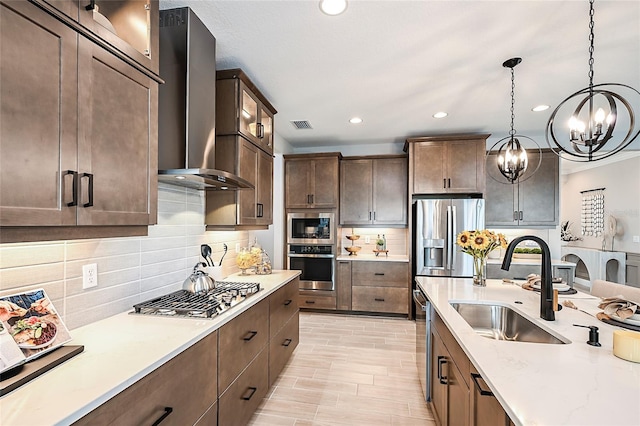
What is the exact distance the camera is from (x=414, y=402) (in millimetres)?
2469

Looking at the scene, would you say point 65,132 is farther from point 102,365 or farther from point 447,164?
point 447,164

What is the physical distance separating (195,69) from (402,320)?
4.07m

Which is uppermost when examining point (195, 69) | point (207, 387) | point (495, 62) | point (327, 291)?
point (495, 62)

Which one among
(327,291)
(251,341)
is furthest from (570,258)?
(251,341)

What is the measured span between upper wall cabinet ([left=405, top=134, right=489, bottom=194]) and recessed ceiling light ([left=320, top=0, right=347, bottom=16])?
2784 millimetres

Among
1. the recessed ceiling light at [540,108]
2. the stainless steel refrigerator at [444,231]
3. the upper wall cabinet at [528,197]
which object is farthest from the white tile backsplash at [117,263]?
the upper wall cabinet at [528,197]

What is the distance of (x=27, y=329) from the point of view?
1.13m

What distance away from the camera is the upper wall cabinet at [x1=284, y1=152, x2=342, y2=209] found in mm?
4812

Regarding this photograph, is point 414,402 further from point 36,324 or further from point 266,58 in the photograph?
point 266,58

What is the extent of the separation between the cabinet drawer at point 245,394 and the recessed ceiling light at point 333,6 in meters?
2.32

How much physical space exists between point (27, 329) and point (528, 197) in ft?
17.7

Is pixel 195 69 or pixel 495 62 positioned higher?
pixel 495 62

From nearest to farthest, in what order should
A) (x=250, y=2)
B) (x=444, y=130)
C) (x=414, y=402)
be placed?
(x=250, y=2), (x=414, y=402), (x=444, y=130)

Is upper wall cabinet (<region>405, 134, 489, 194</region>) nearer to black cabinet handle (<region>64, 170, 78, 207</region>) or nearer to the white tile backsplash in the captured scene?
the white tile backsplash
